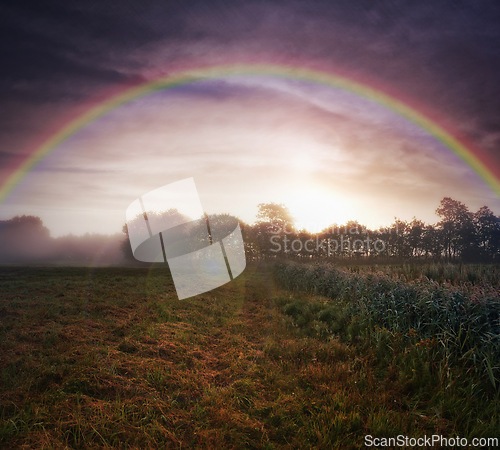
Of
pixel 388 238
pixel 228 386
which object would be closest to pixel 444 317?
pixel 228 386

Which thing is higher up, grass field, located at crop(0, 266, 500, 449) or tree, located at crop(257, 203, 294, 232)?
tree, located at crop(257, 203, 294, 232)

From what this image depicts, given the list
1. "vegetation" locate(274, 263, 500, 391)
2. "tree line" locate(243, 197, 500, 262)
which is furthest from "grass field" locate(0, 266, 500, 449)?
"tree line" locate(243, 197, 500, 262)

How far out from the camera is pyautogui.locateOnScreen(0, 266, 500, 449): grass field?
3723 millimetres

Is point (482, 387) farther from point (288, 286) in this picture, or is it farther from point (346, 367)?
point (288, 286)

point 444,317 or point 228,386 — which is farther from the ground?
point 444,317

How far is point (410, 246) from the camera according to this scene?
4456 centimetres

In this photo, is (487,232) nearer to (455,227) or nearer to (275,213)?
(455,227)

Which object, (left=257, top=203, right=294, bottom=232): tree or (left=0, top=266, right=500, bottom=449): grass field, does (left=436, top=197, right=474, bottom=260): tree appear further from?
(left=0, top=266, right=500, bottom=449): grass field

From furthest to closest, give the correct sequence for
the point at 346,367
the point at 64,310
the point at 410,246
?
the point at 410,246 → the point at 64,310 → the point at 346,367

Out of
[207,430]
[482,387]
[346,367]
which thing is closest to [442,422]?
[482,387]

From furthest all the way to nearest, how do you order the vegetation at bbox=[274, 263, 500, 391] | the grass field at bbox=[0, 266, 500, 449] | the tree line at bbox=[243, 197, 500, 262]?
the tree line at bbox=[243, 197, 500, 262]
the vegetation at bbox=[274, 263, 500, 391]
the grass field at bbox=[0, 266, 500, 449]

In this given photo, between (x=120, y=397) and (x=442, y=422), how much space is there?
15.0 ft

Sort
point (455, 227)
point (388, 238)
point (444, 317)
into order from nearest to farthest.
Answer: point (444, 317) → point (388, 238) → point (455, 227)

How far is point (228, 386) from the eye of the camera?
199 inches
